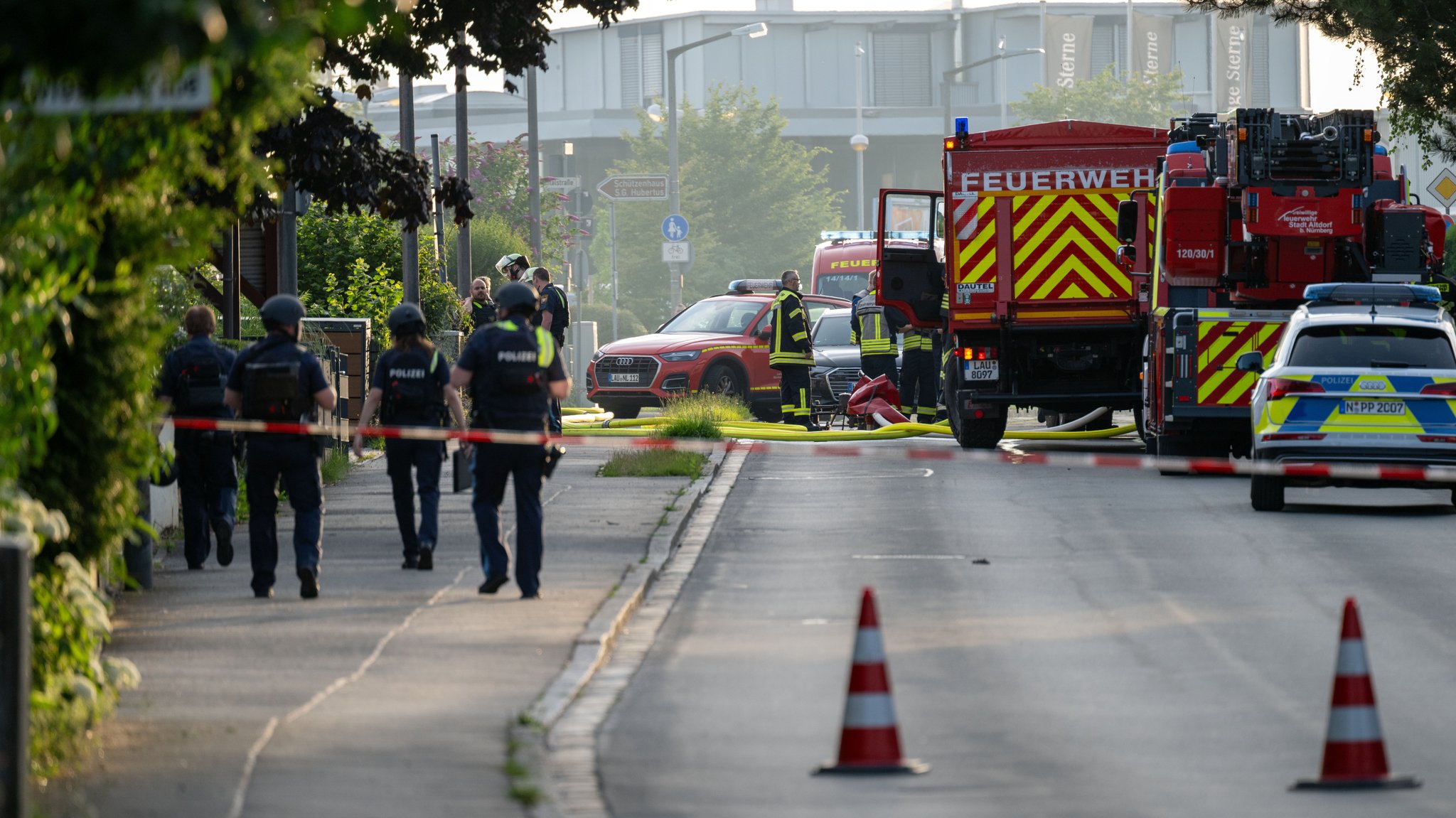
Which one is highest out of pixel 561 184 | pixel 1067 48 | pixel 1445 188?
pixel 1067 48

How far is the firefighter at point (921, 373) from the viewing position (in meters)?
27.9

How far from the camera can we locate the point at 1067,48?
95188 millimetres

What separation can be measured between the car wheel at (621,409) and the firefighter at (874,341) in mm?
3440

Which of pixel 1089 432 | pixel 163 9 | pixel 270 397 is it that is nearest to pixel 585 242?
pixel 1089 432

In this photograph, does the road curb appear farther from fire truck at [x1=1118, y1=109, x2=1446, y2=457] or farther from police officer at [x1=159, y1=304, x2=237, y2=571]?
fire truck at [x1=1118, y1=109, x2=1446, y2=457]

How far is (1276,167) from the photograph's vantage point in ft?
68.4

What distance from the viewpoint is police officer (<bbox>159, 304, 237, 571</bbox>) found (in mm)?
13758

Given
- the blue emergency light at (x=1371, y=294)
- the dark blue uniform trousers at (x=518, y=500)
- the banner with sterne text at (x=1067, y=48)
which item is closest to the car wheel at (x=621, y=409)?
the blue emergency light at (x=1371, y=294)

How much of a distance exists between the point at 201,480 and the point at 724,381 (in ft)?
55.7

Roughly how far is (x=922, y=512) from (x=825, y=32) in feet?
258

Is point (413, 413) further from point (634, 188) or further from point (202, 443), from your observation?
point (634, 188)

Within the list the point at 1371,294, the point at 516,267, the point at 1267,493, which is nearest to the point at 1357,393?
the point at 1267,493

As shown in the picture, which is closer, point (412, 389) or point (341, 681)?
point (341, 681)

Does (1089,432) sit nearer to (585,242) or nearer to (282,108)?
(282,108)
